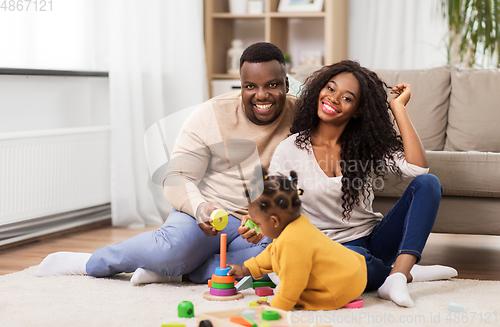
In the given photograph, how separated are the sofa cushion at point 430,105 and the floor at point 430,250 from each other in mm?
464

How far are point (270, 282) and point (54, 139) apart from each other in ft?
4.49

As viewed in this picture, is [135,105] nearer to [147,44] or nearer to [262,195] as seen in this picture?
[147,44]

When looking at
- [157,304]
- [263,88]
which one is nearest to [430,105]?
[263,88]

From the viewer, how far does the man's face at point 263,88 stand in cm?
→ 164

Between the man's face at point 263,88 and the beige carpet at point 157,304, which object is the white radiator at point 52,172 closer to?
the beige carpet at point 157,304

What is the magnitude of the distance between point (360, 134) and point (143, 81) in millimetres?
1709

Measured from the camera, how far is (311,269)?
1323 millimetres

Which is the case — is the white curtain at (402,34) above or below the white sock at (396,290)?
above

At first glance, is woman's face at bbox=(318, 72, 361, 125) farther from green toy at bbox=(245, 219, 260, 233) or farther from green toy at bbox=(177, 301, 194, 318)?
green toy at bbox=(177, 301, 194, 318)

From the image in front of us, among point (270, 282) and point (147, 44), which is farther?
point (147, 44)

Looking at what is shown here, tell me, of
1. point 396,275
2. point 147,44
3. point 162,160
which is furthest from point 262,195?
point 147,44

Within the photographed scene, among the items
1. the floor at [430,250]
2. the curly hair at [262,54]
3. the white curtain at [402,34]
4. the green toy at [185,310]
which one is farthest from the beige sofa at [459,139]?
the white curtain at [402,34]

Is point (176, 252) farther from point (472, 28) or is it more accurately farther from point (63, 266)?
point (472, 28)

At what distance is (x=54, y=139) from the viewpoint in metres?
2.51
